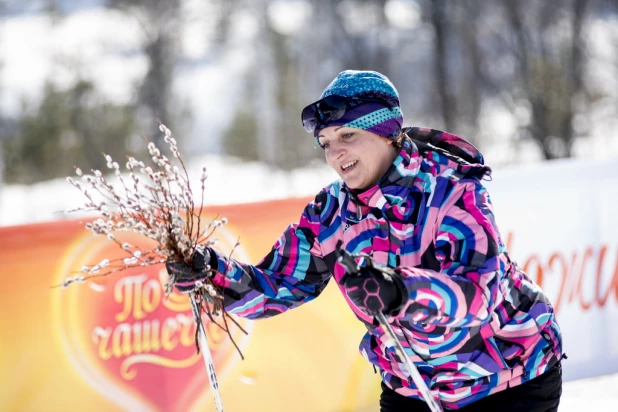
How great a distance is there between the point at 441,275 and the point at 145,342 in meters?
2.17

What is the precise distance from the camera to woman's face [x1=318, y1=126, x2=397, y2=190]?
214 centimetres

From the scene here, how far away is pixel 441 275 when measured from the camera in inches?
70.1

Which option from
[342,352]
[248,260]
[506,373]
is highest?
[506,373]

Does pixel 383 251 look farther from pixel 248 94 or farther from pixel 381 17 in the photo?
pixel 248 94

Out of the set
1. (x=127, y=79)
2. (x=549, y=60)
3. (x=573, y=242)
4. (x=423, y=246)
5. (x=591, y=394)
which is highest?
(x=423, y=246)

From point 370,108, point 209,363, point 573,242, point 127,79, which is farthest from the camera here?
point 127,79

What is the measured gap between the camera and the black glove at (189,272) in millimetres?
2211

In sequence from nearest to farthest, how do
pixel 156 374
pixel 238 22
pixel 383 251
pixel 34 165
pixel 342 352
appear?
pixel 383 251
pixel 156 374
pixel 342 352
pixel 34 165
pixel 238 22

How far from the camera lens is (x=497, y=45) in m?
18.3

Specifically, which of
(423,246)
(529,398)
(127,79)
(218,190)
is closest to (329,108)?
(423,246)

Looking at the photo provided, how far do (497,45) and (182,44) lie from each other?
26.3ft

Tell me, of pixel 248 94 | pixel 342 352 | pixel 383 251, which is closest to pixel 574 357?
pixel 342 352

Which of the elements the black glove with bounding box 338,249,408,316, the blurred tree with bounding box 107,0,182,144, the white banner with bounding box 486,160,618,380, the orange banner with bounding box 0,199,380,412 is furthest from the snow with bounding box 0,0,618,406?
the black glove with bounding box 338,249,408,316

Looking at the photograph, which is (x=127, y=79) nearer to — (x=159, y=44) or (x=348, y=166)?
(x=159, y=44)
